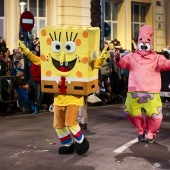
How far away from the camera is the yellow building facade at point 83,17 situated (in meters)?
21.2

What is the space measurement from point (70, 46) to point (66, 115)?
104cm

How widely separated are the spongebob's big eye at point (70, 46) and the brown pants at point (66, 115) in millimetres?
837

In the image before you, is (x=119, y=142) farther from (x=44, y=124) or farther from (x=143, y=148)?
(x=44, y=124)

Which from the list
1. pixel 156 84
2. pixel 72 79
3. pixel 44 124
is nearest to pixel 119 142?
pixel 156 84

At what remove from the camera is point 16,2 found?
2133 centimetres

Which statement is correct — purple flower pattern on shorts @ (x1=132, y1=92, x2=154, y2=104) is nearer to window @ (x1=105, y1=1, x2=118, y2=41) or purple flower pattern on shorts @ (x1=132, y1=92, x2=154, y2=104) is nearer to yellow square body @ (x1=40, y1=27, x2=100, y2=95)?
yellow square body @ (x1=40, y1=27, x2=100, y2=95)

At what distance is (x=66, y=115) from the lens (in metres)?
8.59

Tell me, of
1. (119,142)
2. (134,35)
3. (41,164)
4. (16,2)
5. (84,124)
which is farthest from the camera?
(134,35)

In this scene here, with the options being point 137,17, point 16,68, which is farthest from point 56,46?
point 137,17

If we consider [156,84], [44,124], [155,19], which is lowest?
[44,124]

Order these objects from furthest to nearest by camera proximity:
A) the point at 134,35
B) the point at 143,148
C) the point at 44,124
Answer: the point at 134,35
the point at 44,124
the point at 143,148

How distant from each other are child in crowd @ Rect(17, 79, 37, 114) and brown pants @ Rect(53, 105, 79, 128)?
20.1ft

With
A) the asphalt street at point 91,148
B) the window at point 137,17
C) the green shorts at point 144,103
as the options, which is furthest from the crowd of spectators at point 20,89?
the window at point 137,17

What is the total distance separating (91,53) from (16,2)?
13.3m
